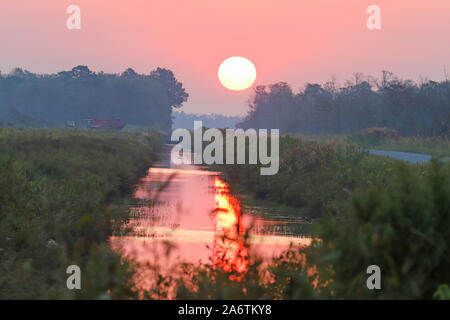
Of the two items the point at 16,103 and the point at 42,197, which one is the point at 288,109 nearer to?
the point at 16,103

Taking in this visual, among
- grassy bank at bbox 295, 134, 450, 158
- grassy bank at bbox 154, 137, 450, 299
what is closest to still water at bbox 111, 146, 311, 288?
grassy bank at bbox 154, 137, 450, 299

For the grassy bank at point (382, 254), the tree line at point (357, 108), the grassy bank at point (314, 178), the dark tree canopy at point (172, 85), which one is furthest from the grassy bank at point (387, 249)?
the dark tree canopy at point (172, 85)

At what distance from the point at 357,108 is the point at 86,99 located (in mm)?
73556

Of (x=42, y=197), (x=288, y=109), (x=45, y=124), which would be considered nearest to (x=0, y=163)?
(x=42, y=197)

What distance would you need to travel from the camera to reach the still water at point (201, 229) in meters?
10.7

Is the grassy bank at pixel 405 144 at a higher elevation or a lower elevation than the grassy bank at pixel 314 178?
higher

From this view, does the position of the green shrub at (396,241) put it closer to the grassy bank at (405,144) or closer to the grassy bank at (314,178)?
the grassy bank at (314,178)

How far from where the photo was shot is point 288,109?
144875 millimetres

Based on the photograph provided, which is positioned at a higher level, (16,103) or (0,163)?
(16,103)

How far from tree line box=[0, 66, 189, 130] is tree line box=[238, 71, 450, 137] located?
2732cm

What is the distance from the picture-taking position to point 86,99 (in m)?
150

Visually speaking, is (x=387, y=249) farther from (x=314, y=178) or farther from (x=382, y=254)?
(x=314, y=178)

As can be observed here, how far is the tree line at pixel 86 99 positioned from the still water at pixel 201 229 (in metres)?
121

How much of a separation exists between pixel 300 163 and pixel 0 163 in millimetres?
16790
